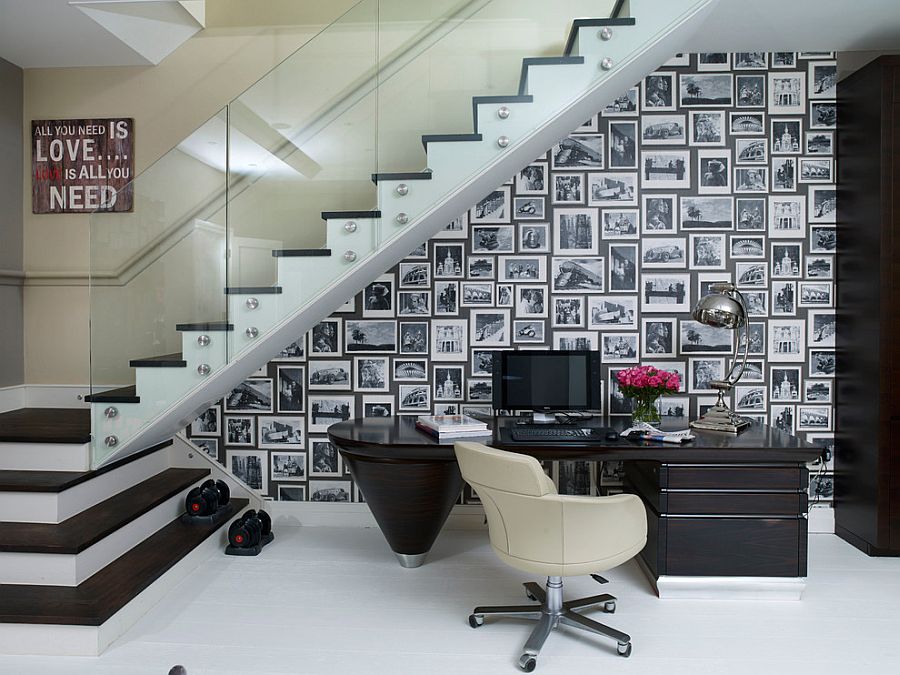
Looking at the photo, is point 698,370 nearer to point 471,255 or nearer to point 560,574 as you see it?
point 471,255

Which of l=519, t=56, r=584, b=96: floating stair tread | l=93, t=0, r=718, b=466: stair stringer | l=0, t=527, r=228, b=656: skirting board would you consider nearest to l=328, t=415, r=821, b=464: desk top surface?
l=93, t=0, r=718, b=466: stair stringer

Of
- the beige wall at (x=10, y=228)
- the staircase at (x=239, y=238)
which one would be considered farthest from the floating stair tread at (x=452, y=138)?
the beige wall at (x=10, y=228)

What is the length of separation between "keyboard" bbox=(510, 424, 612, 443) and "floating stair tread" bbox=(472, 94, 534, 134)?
4.96ft

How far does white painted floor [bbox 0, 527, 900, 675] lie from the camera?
8.81 feet

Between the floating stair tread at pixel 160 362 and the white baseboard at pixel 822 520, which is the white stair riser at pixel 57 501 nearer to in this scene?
the floating stair tread at pixel 160 362

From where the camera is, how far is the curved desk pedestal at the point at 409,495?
350 centimetres

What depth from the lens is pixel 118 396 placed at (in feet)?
11.4

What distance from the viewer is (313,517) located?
441cm

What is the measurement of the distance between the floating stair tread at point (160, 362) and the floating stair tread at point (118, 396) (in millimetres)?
118

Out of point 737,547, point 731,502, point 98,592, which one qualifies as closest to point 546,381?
point 731,502

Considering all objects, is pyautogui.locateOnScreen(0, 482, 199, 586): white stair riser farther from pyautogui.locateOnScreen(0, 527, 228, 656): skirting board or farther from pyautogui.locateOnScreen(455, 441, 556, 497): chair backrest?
pyautogui.locateOnScreen(455, 441, 556, 497): chair backrest

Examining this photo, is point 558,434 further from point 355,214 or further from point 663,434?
point 355,214

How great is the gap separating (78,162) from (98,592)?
2.92 m

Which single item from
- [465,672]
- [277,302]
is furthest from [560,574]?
[277,302]
